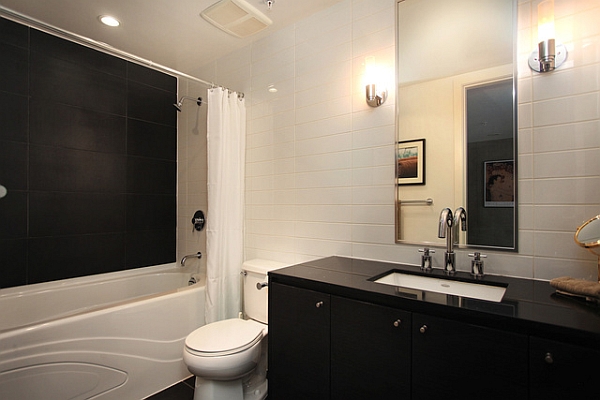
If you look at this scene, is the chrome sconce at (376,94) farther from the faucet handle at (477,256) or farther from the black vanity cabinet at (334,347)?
the black vanity cabinet at (334,347)

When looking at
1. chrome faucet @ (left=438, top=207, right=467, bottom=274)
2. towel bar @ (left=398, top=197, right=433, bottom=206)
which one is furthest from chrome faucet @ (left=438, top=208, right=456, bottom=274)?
towel bar @ (left=398, top=197, right=433, bottom=206)

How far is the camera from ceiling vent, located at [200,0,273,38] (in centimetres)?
186

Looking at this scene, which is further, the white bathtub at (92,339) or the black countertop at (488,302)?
the white bathtub at (92,339)

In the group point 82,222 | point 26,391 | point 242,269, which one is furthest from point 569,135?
point 82,222

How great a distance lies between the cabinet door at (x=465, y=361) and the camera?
34.9 inches

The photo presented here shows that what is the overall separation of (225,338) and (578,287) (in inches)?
60.7

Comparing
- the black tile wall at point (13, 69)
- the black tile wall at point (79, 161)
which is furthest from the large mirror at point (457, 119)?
the black tile wall at point (13, 69)

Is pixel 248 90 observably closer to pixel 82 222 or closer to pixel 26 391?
pixel 82 222

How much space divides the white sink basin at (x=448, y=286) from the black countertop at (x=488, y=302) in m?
0.02

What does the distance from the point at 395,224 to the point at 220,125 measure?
4.49 ft

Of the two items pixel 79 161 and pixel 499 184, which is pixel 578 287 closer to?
pixel 499 184

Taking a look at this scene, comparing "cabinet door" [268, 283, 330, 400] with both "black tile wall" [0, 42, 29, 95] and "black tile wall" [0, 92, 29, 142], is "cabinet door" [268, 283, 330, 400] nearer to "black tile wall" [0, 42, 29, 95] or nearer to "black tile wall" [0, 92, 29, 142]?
"black tile wall" [0, 92, 29, 142]

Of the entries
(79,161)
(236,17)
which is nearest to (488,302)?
(236,17)

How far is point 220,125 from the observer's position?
217 centimetres
